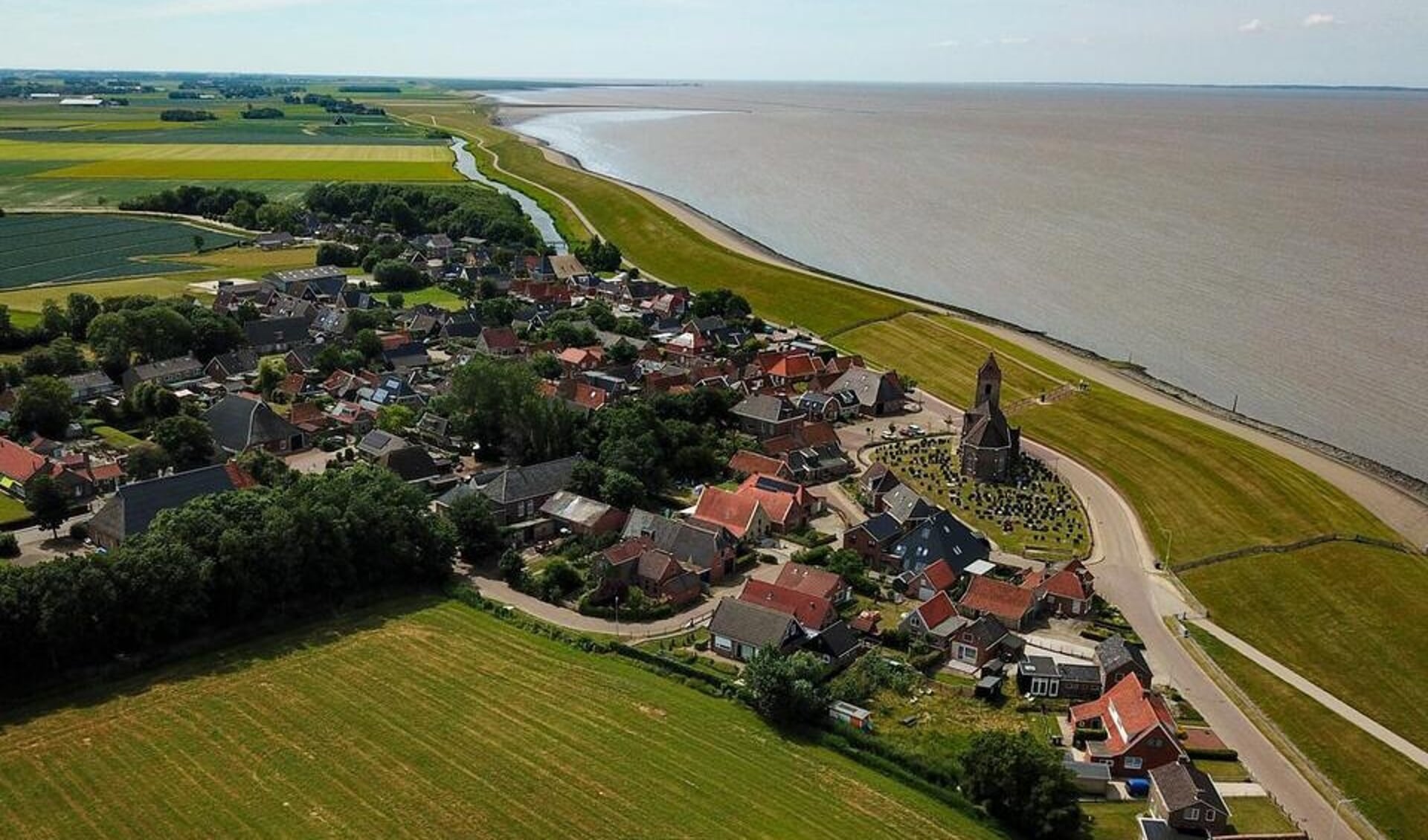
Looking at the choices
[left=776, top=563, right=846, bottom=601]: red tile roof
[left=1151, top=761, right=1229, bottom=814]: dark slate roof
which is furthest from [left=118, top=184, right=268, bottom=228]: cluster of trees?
[left=1151, top=761, right=1229, bottom=814]: dark slate roof

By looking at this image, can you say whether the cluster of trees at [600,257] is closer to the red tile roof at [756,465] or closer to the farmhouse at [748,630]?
the red tile roof at [756,465]

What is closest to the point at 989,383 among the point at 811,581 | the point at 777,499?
the point at 777,499

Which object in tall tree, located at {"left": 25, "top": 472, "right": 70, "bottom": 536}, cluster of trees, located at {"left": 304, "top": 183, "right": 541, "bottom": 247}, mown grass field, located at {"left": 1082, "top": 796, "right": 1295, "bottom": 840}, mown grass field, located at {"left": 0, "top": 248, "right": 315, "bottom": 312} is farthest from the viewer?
cluster of trees, located at {"left": 304, "top": 183, "right": 541, "bottom": 247}

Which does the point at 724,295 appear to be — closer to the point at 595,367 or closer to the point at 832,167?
the point at 595,367

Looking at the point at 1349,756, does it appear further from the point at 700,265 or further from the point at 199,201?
the point at 199,201

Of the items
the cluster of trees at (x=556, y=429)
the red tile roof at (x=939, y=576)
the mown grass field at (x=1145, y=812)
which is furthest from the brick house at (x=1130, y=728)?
the cluster of trees at (x=556, y=429)

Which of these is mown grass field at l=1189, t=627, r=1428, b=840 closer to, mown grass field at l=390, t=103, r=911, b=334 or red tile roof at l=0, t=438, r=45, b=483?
red tile roof at l=0, t=438, r=45, b=483
